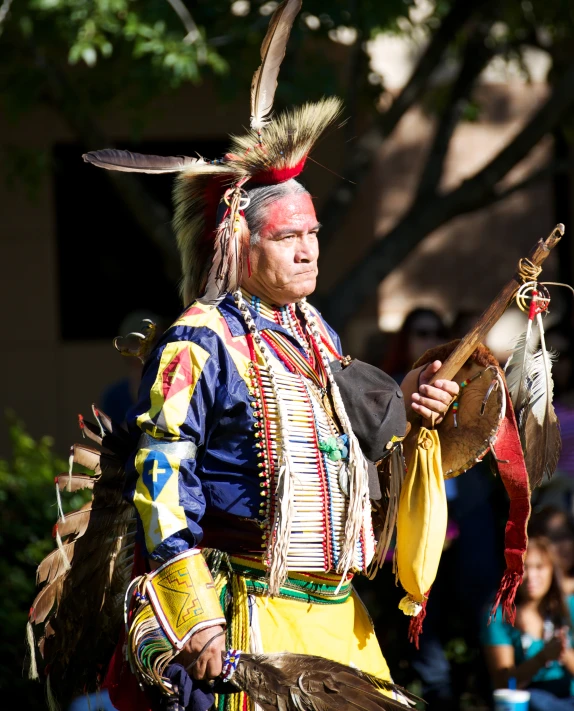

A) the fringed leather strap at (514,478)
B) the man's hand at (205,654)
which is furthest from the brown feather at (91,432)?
the fringed leather strap at (514,478)

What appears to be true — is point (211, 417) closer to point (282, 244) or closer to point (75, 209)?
point (282, 244)

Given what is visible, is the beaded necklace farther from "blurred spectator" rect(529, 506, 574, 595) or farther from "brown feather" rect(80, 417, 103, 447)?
"blurred spectator" rect(529, 506, 574, 595)

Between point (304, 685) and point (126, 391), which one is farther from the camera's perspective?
point (126, 391)

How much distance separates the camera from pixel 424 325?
18.0 feet

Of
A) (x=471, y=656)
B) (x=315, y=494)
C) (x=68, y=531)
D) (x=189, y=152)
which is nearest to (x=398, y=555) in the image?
(x=315, y=494)

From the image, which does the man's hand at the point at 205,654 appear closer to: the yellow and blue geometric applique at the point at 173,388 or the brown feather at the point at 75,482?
the yellow and blue geometric applique at the point at 173,388

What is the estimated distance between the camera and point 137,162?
9.78ft

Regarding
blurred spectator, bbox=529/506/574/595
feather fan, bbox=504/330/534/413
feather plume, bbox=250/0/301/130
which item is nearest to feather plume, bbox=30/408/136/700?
feather plume, bbox=250/0/301/130

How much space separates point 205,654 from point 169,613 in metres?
0.13

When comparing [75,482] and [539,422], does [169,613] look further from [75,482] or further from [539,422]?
[539,422]

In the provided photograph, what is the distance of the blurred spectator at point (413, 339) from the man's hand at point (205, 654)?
2882 mm

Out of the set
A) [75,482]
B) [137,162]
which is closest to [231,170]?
[137,162]

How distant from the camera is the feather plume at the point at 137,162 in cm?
295

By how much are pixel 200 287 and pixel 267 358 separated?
1.12ft
